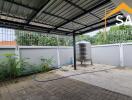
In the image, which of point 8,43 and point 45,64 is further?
point 45,64

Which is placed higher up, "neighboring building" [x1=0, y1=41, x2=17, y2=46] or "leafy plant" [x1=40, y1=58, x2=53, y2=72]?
"neighboring building" [x1=0, y1=41, x2=17, y2=46]

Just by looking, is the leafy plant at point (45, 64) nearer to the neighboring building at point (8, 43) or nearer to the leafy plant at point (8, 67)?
the leafy plant at point (8, 67)

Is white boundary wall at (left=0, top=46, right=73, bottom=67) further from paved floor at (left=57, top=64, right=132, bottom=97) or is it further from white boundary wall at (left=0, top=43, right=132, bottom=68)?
paved floor at (left=57, top=64, right=132, bottom=97)

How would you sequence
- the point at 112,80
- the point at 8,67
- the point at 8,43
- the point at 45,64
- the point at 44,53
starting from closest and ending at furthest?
1. the point at 112,80
2. the point at 8,67
3. the point at 8,43
4. the point at 45,64
5. the point at 44,53

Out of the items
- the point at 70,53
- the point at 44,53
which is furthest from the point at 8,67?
the point at 70,53

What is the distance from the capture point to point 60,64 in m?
8.07

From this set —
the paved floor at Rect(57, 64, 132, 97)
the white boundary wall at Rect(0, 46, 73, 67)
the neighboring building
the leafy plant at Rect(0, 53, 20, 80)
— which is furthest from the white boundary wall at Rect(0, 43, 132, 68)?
the paved floor at Rect(57, 64, 132, 97)

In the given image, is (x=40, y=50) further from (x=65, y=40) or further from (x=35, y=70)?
(x=65, y=40)

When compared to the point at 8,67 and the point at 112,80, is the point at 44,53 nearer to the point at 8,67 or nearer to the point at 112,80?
the point at 8,67

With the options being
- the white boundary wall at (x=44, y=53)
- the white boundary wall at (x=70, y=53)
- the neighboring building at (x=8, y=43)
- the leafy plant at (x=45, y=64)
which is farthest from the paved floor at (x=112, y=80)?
the neighboring building at (x=8, y=43)

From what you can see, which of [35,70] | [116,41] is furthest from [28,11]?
[116,41]

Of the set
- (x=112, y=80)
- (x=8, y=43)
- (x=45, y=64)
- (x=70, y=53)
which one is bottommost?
(x=112, y=80)

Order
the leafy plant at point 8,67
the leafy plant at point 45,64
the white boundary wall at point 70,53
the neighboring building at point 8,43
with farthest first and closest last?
the leafy plant at point 45,64 < the white boundary wall at point 70,53 < the neighboring building at point 8,43 < the leafy plant at point 8,67

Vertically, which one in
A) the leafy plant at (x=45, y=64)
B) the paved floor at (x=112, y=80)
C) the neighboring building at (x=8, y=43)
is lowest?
the paved floor at (x=112, y=80)
